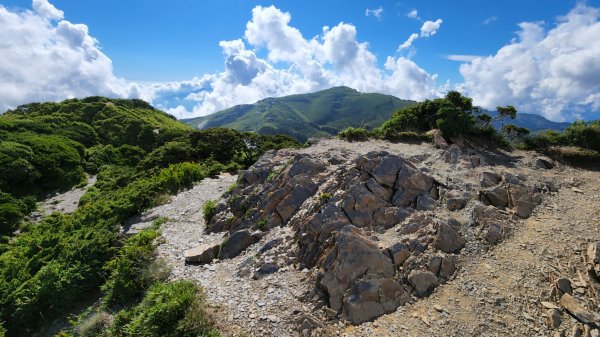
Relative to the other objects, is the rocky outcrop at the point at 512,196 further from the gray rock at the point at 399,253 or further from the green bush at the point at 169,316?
the green bush at the point at 169,316

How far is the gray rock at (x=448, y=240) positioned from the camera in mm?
14000

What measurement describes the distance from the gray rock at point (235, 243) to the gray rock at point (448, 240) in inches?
372

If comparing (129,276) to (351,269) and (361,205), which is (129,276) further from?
(361,205)

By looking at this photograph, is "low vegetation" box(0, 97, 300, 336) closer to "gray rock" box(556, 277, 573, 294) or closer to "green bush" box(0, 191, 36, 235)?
"green bush" box(0, 191, 36, 235)

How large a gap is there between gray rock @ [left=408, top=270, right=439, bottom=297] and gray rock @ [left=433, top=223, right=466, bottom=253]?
1.66m

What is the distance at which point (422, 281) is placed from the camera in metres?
12.7

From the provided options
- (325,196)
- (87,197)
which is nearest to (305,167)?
(325,196)

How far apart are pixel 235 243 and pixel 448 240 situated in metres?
10.8

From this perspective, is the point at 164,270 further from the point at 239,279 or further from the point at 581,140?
the point at 581,140

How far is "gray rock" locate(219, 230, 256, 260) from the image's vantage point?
58.1 feet

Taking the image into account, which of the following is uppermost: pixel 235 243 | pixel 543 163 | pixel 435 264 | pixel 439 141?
pixel 439 141

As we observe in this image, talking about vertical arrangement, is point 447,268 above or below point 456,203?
below

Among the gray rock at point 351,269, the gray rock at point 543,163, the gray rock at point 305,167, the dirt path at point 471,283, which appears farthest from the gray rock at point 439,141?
the gray rock at point 351,269

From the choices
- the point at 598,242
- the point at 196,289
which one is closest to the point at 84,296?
the point at 196,289
